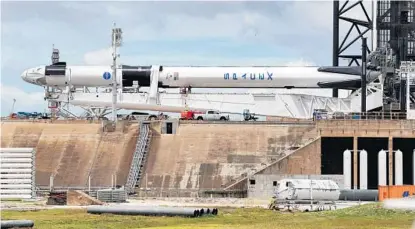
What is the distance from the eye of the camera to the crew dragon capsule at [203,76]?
3664 inches

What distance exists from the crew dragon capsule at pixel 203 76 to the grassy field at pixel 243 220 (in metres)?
37.4

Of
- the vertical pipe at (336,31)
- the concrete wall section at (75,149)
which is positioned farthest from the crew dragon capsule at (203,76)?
the vertical pipe at (336,31)

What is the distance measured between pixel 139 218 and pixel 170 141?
106ft

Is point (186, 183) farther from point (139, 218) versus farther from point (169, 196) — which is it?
point (139, 218)

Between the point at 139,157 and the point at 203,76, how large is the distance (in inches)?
663

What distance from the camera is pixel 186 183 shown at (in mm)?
→ 76250

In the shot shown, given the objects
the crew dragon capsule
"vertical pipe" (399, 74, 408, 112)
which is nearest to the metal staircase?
the crew dragon capsule

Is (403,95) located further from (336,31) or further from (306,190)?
(306,190)

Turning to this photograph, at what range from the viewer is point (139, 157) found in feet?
263

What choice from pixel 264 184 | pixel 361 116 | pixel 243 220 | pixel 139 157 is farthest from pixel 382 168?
pixel 243 220

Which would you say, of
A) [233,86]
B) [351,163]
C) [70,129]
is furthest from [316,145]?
[70,129]

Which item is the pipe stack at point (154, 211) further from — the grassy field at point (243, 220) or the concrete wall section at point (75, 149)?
the concrete wall section at point (75, 149)

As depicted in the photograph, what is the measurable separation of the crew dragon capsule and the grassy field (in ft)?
123

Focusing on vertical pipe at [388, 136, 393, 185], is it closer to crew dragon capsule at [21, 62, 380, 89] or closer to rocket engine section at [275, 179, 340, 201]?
rocket engine section at [275, 179, 340, 201]
